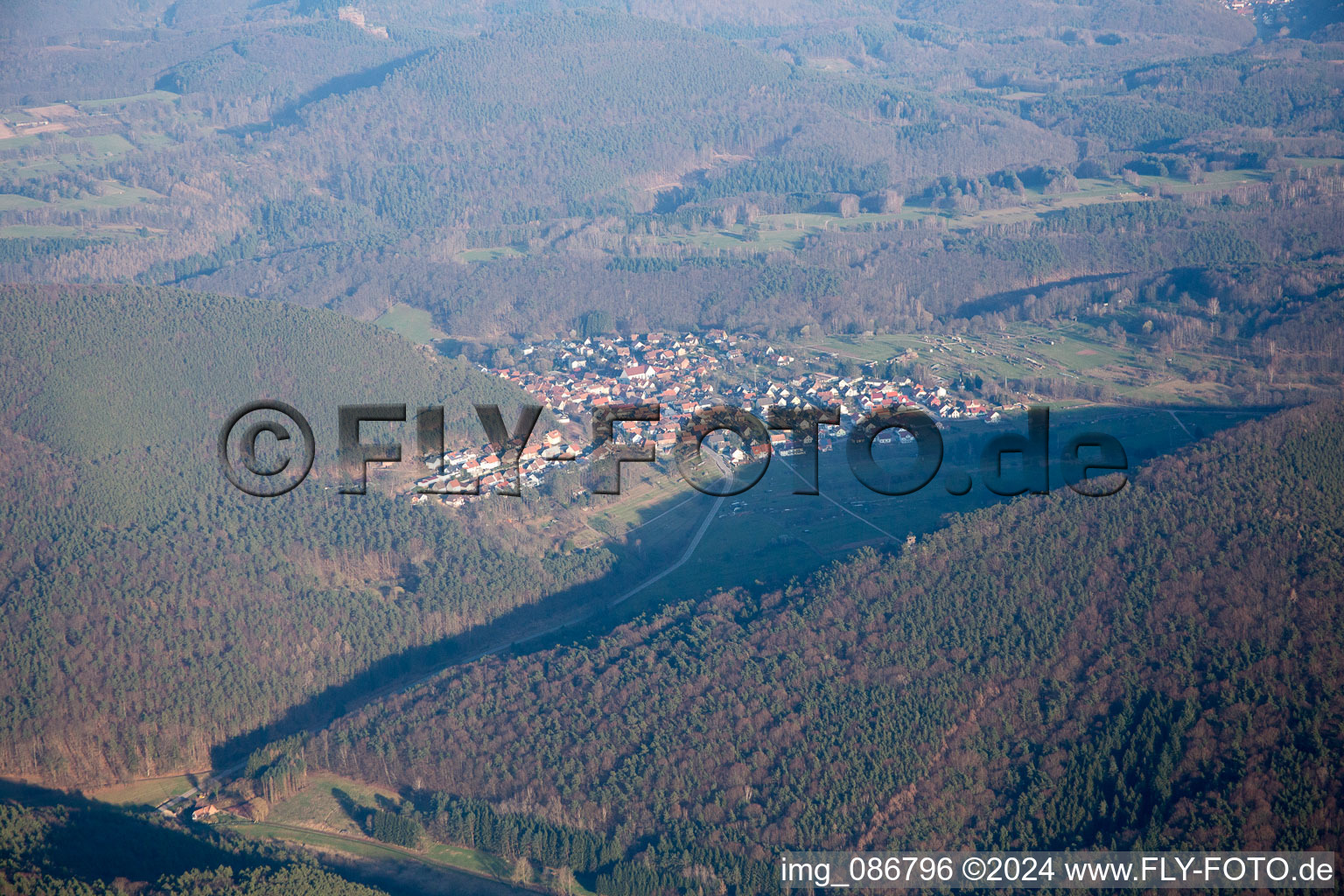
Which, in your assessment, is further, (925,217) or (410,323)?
(925,217)

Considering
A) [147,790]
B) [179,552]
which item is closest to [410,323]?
[179,552]

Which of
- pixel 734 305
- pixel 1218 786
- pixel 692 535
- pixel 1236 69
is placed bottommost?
pixel 1218 786

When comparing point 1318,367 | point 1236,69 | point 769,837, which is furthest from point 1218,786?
point 1236,69

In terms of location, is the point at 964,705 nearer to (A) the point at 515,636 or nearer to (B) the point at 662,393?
(A) the point at 515,636

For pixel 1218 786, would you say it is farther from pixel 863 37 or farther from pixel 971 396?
pixel 863 37

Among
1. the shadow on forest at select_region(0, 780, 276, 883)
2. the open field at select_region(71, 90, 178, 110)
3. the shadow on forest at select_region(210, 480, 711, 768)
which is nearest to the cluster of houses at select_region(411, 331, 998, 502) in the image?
the shadow on forest at select_region(210, 480, 711, 768)

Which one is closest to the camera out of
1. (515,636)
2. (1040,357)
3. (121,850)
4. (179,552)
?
(121,850)
